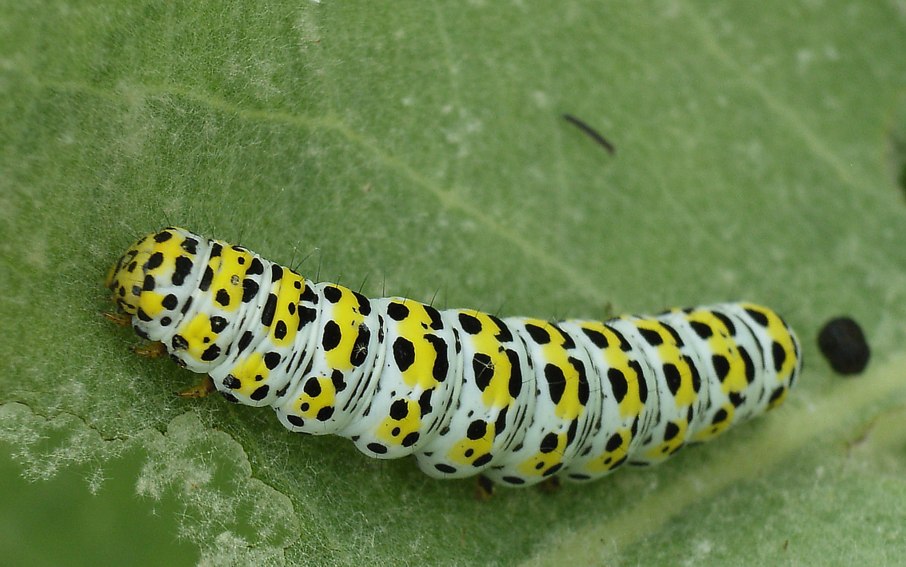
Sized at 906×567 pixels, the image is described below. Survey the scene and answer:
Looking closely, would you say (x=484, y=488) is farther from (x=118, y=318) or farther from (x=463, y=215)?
(x=118, y=318)

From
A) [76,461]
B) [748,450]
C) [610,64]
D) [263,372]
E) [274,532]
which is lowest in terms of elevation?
[748,450]

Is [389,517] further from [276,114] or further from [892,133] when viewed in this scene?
[892,133]

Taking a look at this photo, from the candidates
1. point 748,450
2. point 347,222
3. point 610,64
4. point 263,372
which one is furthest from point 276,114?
point 748,450

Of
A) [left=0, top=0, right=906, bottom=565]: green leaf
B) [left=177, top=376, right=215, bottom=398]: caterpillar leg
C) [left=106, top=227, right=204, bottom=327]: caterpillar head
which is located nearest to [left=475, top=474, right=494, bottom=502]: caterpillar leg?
[left=0, top=0, right=906, bottom=565]: green leaf

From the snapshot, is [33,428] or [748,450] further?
[748,450]

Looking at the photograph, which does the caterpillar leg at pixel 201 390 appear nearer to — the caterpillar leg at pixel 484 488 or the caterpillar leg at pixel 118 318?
the caterpillar leg at pixel 118 318

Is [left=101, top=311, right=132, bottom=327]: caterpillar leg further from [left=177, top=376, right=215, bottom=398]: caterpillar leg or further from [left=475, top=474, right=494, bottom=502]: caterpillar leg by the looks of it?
[left=475, top=474, right=494, bottom=502]: caterpillar leg
